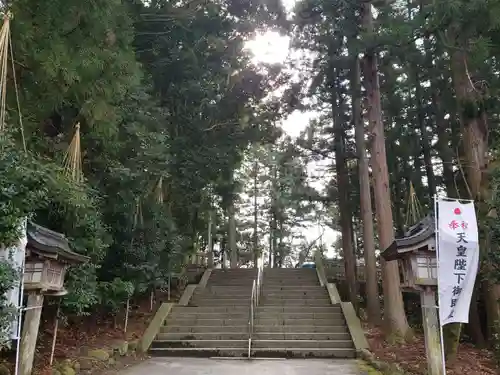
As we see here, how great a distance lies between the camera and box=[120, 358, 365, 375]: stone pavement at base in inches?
317

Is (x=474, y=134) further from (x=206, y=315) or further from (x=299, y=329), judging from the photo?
(x=206, y=315)

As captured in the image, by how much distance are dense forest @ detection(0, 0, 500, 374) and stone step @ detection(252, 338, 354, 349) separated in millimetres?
1187

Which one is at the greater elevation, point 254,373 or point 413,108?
point 413,108

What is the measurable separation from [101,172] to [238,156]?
6.74 meters

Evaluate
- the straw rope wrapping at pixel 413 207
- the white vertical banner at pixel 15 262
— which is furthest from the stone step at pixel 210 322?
the white vertical banner at pixel 15 262

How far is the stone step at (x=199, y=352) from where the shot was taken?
9.84 meters

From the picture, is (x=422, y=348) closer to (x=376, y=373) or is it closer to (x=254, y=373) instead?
(x=376, y=373)

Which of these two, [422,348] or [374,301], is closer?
[422,348]

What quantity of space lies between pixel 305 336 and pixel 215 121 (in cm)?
758

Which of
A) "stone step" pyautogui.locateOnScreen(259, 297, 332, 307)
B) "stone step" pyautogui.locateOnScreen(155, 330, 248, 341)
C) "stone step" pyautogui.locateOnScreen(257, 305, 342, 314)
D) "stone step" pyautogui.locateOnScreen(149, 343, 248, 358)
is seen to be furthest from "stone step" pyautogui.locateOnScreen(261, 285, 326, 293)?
"stone step" pyautogui.locateOnScreen(149, 343, 248, 358)

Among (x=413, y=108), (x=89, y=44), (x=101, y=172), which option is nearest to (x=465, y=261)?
(x=89, y=44)

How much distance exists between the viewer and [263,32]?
44.9ft

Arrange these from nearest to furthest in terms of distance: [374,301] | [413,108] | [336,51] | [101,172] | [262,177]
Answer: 1. [101,172]
2. [374,301]
3. [336,51]
4. [413,108]
5. [262,177]

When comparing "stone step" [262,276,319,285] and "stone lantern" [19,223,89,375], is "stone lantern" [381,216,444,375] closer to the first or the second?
"stone lantern" [19,223,89,375]
